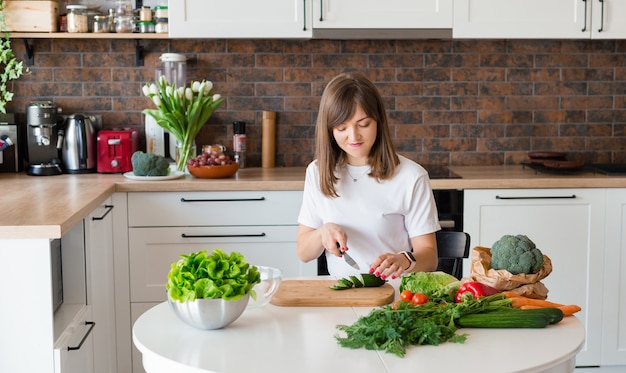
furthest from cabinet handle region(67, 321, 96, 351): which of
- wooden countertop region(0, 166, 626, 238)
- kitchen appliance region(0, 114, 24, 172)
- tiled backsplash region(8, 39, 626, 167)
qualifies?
tiled backsplash region(8, 39, 626, 167)

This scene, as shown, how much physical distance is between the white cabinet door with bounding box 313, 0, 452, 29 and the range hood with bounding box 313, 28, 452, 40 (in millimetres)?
21

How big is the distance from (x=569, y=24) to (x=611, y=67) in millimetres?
557

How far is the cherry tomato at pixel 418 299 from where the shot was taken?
223 cm

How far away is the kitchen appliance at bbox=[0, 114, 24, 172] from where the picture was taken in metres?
4.39

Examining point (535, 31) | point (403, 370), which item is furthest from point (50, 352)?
point (535, 31)

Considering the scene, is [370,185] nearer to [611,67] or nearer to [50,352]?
[50,352]

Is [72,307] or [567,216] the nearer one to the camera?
[72,307]

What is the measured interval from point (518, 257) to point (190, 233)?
2.02m

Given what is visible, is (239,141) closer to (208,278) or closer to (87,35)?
(87,35)

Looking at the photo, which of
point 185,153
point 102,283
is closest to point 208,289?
point 102,283

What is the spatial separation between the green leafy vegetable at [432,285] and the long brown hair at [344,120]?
0.57 metres

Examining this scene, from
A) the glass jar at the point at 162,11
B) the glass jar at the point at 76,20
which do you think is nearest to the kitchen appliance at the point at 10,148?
the glass jar at the point at 76,20

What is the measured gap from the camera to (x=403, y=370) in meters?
1.86

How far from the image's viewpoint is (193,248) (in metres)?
4.10
